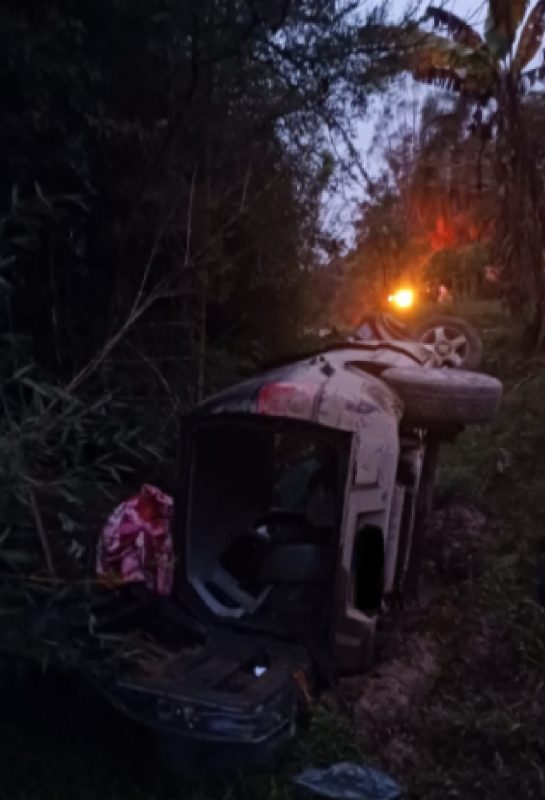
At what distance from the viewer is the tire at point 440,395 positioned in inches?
251

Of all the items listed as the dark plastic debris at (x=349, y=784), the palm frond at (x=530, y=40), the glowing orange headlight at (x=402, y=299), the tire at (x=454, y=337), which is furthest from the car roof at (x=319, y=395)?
the palm frond at (x=530, y=40)

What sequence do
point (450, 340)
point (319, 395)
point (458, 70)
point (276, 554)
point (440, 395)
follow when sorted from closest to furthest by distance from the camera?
point (319, 395) < point (276, 554) < point (440, 395) < point (450, 340) < point (458, 70)

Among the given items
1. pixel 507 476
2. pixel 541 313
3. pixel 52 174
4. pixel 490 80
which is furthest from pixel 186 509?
pixel 490 80

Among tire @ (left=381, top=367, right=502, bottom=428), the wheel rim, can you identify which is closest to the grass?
tire @ (left=381, top=367, right=502, bottom=428)

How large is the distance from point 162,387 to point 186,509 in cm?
123

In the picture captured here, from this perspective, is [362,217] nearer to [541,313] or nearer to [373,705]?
[541,313]

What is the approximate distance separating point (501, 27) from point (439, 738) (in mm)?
11052

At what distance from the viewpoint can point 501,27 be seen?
14.0 m

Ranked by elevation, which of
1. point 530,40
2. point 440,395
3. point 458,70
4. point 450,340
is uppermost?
point 530,40

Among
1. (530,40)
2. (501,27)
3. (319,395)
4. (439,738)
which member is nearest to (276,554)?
(319,395)

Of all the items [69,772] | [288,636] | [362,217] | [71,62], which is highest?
[71,62]

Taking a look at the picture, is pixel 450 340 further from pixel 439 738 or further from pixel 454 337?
pixel 439 738

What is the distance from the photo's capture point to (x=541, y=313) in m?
13.4

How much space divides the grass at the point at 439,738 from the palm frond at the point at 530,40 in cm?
945
